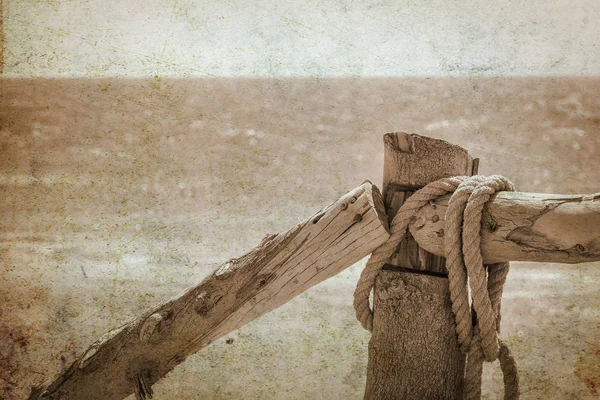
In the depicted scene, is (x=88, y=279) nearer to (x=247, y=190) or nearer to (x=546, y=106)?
(x=247, y=190)

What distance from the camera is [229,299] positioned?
1.32m

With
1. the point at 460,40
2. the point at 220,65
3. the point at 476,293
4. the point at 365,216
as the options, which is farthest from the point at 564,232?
the point at 220,65

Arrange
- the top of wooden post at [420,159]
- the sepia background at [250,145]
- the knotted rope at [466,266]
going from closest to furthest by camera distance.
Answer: the knotted rope at [466,266] → the top of wooden post at [420,159] → the sepia background at [250,145]

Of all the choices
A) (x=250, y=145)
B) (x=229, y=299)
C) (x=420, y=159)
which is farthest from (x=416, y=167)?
(x=250, y=145)

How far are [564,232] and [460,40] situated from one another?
174cm

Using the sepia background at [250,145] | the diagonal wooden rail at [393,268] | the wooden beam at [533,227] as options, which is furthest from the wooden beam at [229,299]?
the sepia background at [250,145]

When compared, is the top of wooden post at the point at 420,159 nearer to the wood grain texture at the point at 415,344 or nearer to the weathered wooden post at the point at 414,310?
the weathered wooden post at the point at 414,310

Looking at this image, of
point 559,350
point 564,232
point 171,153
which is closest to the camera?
point 564,232

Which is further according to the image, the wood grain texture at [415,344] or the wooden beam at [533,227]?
the wood grain texture at [415,344]

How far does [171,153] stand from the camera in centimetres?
254

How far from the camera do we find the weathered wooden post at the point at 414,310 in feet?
3.81

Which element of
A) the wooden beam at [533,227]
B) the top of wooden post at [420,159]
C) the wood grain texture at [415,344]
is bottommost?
the wood grain texture at [415,344]

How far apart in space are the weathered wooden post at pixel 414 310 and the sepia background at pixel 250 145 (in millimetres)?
1248

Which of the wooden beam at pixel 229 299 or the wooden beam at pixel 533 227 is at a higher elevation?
the wooden beam at pixel 533 227
